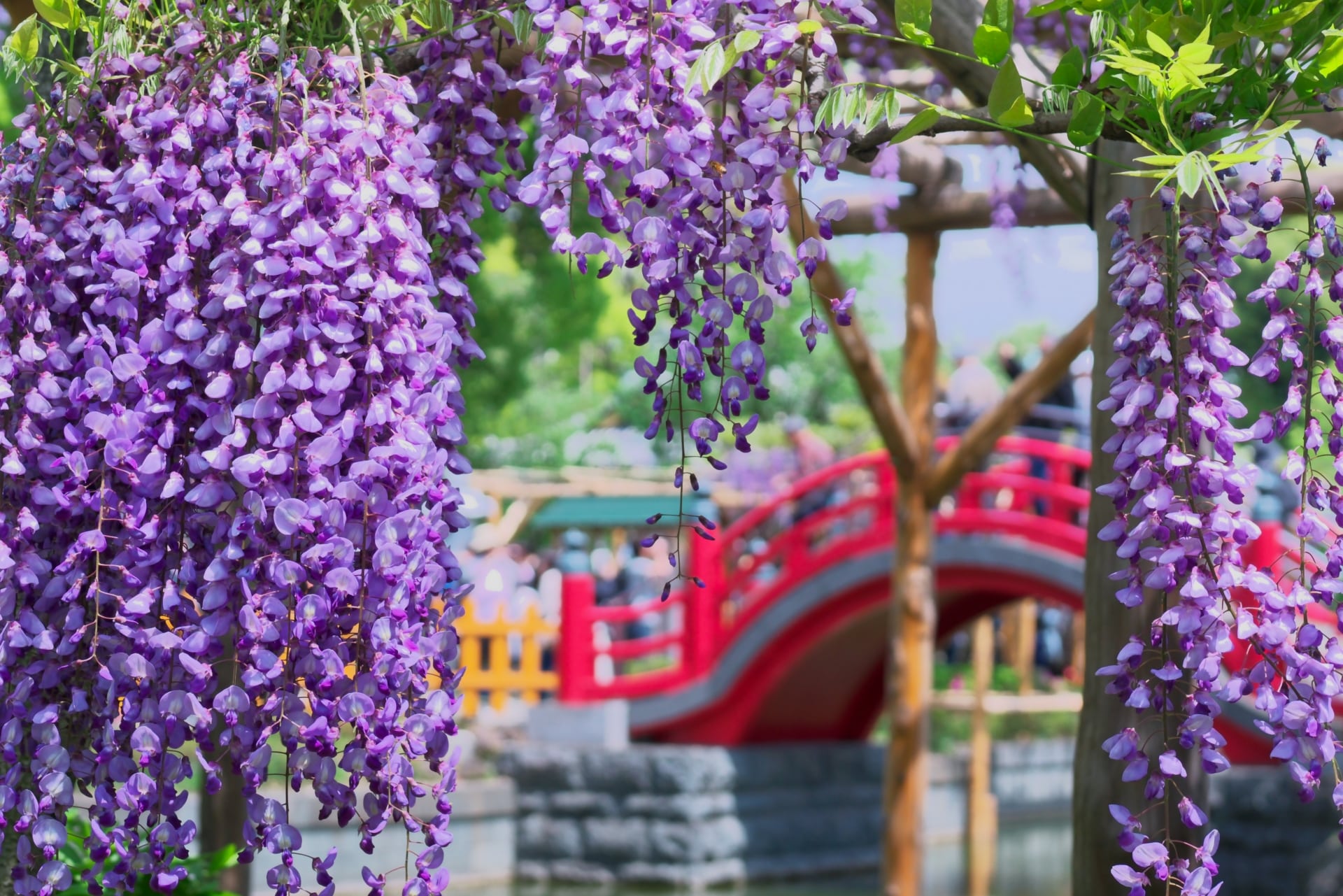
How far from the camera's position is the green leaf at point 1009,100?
2.15 metres

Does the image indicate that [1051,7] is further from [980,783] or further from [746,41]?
[980,783]

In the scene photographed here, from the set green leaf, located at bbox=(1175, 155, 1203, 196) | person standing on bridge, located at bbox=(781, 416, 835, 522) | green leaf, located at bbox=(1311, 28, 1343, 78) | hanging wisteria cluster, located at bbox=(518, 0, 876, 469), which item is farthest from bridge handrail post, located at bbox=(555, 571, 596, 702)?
green leaf, located at bbox=(1175, 155, 1203, 196)

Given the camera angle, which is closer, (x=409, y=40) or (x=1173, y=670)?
(x=1173, y=670)

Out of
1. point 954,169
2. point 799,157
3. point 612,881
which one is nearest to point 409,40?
point 799,157

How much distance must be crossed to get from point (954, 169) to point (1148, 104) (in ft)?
14.5

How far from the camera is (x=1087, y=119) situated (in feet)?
7.37

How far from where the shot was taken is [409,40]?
256 centimetres

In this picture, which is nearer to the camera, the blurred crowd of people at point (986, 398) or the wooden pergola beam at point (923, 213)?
the wooden pergola beam at point (923, 213)

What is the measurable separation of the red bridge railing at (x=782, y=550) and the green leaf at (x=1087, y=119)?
23.3 feet

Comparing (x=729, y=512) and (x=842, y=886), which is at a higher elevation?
(x=729, y=512)

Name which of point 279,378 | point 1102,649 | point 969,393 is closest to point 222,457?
point 279,378

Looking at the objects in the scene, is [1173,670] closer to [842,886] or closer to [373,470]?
[373,470]

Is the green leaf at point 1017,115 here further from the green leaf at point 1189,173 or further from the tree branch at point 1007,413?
the tree branch at point 1007,413

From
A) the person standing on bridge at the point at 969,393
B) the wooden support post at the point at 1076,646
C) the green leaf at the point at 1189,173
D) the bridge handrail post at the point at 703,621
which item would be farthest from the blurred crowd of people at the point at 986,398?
the green leaf at the point at 1189,173
